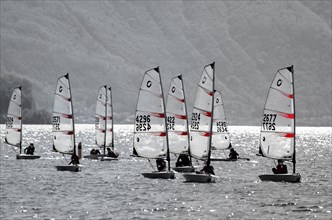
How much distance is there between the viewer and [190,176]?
69.4 meters

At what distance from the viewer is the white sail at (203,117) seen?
7162cm

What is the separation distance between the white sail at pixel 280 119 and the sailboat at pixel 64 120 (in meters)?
23.6

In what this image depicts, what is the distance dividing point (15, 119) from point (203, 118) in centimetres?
4056

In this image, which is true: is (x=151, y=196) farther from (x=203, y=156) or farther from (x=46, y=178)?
(x=46, y=178)

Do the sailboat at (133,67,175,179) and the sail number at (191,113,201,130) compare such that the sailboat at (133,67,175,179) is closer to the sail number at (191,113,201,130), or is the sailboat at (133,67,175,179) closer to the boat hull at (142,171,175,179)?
the boat hull at (142,171,175,179)

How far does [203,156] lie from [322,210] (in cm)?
1845

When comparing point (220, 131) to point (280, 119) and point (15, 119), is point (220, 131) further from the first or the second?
point (280, 119)

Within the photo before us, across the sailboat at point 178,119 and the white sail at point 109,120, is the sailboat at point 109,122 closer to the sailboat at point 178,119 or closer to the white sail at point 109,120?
the white sail at point 109,120

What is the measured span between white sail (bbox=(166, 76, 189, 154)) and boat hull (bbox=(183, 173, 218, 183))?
329 inches

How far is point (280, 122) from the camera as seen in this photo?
234ft

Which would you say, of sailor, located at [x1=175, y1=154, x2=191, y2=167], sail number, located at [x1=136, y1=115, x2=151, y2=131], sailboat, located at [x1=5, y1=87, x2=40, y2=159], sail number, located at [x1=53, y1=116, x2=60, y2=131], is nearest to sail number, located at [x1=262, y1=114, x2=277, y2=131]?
sail number, located at [x1=136, y1=115, x2=151, y2=131]

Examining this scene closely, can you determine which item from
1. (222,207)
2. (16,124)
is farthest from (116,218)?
(16,124)

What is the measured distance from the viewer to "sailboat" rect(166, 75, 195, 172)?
257 ft

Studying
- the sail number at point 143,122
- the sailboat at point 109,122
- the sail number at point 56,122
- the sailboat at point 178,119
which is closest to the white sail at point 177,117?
the sailboat at point 178,119
